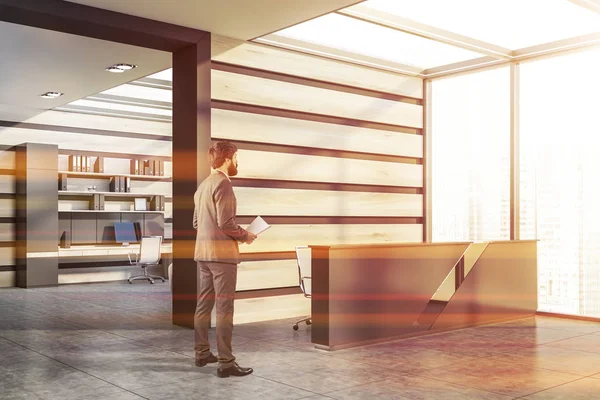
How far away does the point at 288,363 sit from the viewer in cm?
501

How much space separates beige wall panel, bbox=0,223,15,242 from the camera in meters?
10.8

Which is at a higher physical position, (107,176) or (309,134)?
(309,134)

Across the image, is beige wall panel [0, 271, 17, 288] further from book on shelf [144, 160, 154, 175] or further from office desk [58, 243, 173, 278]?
book on shelf [144, 160, 154, 175]

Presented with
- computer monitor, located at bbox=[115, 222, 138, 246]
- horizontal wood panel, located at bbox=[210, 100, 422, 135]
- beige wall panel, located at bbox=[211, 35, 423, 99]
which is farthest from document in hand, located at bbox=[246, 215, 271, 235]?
computer monitor, located at bbox=[115, 222, 138, 246]

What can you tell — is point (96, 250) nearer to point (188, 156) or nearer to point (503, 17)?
point (188, 156)

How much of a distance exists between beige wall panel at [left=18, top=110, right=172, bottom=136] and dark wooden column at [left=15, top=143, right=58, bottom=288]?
787 millimetres

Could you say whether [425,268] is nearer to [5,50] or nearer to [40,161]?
[5,50]

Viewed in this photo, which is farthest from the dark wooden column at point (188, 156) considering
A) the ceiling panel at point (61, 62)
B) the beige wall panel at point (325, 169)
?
the ceiling panel at point (61, 62)

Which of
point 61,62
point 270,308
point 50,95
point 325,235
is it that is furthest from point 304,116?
point 50,95

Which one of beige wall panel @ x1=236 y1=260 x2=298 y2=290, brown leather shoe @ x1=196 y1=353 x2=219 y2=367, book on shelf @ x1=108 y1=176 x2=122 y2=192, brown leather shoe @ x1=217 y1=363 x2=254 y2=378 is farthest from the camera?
book on shelf @ x1=108 y1=176 x2=122 y2=192

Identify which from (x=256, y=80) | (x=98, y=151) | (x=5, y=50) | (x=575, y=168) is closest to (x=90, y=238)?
(x=98, y=151)

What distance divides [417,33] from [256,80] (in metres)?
1.73

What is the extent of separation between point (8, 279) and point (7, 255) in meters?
0.39

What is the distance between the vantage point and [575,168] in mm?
7332
